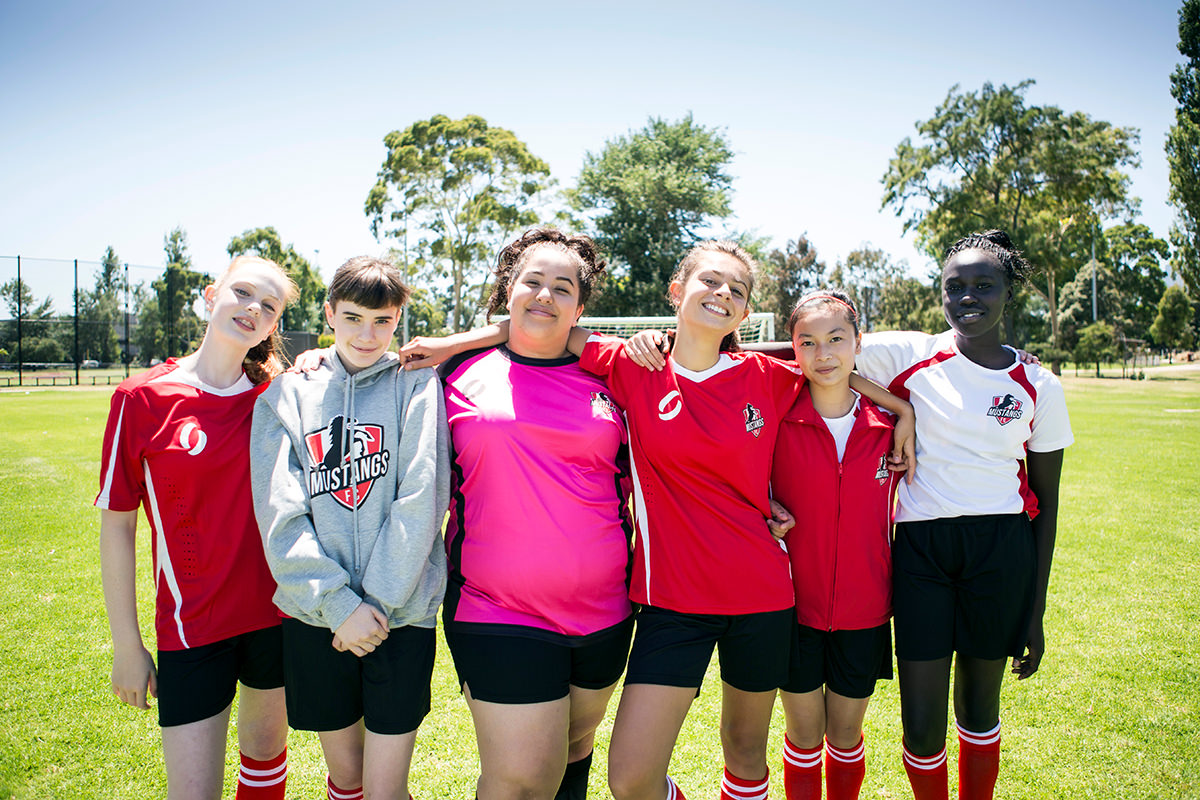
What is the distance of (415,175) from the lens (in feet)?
102

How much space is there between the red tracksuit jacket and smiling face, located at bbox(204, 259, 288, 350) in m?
2.18

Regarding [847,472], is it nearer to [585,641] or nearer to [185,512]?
[585,641]

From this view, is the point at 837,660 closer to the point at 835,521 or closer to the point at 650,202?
the point at 835,521

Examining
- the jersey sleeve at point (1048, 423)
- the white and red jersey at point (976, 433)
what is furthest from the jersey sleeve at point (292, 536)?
the jersey sleeve at point (1048, 423)

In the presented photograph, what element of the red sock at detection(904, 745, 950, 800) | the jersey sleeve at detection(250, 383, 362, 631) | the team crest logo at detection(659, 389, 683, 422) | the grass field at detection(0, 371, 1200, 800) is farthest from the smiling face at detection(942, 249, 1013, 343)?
the jersey sleeve at detection(250, 383, 362, 631)

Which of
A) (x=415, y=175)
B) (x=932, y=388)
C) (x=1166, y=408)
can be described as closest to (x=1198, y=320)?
(x=1166, y=408)

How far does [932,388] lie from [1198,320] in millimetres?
65224

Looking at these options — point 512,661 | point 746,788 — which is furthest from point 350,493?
point 746,788

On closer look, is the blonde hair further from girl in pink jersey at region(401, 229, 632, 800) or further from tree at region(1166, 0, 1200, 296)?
tree at region(1166, 0, 1200, 296)

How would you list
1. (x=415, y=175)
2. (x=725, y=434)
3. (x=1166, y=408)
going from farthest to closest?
(x=415, y=175) → (x=1166, y=408) → (x=725, y=434)

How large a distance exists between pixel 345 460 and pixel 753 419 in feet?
5.15

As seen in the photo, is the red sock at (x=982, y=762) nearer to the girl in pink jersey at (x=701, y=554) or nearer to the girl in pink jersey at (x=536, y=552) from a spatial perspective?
the girl in pink jersey at (x=701, y=554)

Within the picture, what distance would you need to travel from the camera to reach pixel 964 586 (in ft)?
9.70

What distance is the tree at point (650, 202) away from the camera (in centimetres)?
3172
